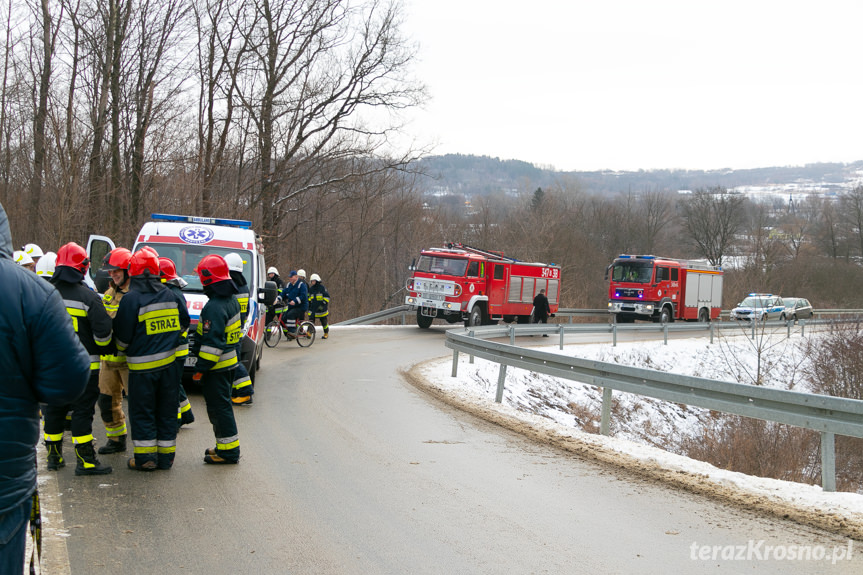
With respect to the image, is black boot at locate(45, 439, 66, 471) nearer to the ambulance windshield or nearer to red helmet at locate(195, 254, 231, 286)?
red helmet at locate(195, 254, 231, 286)

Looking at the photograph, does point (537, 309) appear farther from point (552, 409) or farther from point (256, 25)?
point (256, 25)

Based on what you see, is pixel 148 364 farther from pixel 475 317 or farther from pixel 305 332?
pixel 475 317

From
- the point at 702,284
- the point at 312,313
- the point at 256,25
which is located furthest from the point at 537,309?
the point at 256,25

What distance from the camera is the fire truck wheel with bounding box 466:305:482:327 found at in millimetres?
26156

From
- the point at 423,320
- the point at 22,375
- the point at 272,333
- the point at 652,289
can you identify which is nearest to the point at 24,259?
the point at 22,375

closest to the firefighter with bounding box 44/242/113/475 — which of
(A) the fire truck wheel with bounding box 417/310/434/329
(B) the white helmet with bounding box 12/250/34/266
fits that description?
(B) the white helmet with bounding box 12/250/34/266

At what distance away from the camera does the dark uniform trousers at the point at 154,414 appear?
6.69m

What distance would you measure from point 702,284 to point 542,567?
35.6 meters

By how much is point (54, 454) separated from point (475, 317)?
20.4 meters

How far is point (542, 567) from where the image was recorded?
4.60m

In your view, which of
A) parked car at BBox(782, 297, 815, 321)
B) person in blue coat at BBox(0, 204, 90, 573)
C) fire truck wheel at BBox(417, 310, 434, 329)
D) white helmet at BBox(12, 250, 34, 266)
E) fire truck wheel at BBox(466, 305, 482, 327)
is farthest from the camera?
parked car at BBox(782, 297, 815, 321)

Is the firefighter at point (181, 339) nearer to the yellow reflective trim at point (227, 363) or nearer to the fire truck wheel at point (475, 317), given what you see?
the yellow reflective trim at point (227, 363)

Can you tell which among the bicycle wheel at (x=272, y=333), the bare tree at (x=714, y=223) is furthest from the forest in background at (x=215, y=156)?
the bare tree at (x=714, y=223)

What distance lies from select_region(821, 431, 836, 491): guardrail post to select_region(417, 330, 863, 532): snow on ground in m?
0.09
